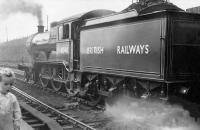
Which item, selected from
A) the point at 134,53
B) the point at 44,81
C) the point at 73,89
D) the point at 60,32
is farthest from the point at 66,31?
the point at 134,53

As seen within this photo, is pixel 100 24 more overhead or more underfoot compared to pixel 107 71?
more overhead

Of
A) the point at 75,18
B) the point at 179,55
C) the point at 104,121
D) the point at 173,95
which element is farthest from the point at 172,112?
the point at 75,18

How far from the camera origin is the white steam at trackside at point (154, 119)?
21.3ft

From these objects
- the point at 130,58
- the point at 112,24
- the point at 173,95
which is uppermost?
the point at 112,24

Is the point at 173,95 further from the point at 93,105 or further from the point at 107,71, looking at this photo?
the point at 93,105

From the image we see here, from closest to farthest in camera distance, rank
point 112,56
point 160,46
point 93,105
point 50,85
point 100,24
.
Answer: point 160,46 < point 112,56 < point 100,24 < point 93,105 < point 50,85

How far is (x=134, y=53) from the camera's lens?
23.2 ft

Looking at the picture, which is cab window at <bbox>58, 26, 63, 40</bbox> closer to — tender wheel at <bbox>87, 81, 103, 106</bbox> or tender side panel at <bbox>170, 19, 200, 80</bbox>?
tender wheel at <bbox>87, 81, 103, 106</bbox>

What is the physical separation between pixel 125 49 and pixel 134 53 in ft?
1.38

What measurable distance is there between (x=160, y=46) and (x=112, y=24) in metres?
2.21

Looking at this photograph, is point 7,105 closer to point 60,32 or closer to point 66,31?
point 66,31

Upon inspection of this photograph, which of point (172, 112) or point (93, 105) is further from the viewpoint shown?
point (93, 105)

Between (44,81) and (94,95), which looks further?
(44,81)

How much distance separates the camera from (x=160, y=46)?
6258 millimetres
